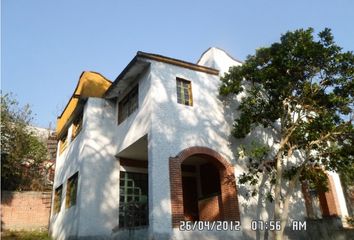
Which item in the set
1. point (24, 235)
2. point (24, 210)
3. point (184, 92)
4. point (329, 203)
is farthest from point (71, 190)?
point (329, 203)

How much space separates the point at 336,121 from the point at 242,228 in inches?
199

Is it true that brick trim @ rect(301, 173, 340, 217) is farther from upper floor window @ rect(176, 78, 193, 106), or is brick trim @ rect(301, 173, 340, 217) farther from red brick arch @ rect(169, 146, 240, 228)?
upper floor window @ rect(176, 78, 193, 106)

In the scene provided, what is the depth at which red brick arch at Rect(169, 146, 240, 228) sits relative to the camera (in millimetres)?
9867

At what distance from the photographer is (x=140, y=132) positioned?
11.7m

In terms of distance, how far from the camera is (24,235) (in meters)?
15.3

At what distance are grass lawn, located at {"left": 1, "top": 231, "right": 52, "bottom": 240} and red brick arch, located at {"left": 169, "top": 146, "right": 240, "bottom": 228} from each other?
869 centimetres

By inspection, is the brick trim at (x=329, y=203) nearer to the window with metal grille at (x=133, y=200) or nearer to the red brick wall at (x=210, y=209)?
the red brick wall at (x=210, y=209)

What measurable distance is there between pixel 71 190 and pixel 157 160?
672 cm

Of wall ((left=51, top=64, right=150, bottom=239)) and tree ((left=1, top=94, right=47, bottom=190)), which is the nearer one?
wall ((left=51, top=64, right=150, bottom=239))

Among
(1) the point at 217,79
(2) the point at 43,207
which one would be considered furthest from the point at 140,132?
(2) the point at 43,207

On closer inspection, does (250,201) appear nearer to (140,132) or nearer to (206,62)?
(140,132)

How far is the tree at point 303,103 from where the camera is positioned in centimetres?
1086

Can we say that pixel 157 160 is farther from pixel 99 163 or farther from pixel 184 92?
pixel 99 163

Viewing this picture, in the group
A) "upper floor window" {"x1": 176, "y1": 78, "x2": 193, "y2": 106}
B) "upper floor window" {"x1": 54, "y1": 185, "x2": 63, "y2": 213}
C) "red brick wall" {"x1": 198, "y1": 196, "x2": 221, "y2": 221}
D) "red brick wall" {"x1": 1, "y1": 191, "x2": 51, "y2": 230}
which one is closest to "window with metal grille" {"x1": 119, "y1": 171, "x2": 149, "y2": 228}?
"red brick wall" {"x1": 198, "y1": 196, "x2": 221, "y2": 221}
